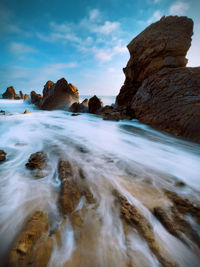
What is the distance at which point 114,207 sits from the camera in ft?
4.01

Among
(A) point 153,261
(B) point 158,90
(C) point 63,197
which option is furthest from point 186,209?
(B) point 158,90

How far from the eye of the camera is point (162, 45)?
5.57 metres

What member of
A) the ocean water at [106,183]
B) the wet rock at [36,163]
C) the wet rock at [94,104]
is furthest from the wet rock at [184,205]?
the wet rock at [94,104]

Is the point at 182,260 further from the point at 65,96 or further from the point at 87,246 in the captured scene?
the point at 65,96

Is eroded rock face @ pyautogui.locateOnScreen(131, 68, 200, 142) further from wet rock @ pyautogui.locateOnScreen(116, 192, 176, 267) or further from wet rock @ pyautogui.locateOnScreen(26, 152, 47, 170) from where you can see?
wet rock @ pyautogui.locateOnScreen(26, 152, 47, 170)

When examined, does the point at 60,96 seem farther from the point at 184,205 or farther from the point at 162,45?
the point at 184,205

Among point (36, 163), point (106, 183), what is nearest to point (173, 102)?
point (106, 183)

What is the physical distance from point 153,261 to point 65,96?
12.4 meters

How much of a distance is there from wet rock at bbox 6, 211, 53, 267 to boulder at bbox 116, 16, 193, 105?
6.90 m

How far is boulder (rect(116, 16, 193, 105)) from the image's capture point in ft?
17.9

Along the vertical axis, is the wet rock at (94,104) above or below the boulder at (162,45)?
below

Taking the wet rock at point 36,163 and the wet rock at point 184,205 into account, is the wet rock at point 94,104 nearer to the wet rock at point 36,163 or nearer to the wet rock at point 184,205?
the wet rock at point 36,163

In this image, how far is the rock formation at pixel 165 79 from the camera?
3756 millimetres

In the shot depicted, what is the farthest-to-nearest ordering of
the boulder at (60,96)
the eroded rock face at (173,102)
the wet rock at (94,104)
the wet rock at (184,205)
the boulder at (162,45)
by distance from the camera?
the boulder at (60,96) → the wet rock at (94,104) → the boulder at (162,45) → the eroded rock face at (173,102) → the wet rock at (184,205)
